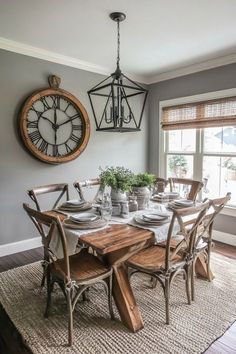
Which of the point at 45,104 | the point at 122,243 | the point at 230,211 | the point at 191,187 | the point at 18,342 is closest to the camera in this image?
the point at 122,243

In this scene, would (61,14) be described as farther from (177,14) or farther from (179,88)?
(179,88)

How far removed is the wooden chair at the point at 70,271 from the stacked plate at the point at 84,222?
0.58 ft

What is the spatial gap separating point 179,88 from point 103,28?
1.82 meters

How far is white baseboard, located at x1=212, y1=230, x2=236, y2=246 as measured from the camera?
12.0 ft

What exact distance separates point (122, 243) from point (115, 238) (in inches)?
3.1

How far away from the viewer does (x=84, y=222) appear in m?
1.99

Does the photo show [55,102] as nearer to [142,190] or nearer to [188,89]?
[142,190]

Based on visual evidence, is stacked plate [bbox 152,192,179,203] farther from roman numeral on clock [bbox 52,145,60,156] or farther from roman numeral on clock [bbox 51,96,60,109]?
roman numeral on clock [bbox 51,96,60,109]

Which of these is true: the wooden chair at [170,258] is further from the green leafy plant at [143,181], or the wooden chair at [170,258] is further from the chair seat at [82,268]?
the green leafy plant at [143,181]

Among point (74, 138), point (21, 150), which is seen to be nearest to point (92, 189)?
point (74, 138)

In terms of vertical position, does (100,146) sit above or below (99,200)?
above

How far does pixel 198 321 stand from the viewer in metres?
2.05

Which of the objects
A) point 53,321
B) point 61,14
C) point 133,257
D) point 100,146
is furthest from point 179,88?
point 53,321

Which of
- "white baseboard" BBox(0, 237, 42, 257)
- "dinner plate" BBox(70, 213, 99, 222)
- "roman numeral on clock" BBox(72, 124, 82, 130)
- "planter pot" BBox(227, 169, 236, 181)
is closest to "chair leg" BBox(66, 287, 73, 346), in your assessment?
"dinner plate" BBox(70, 213, 99, 222)
